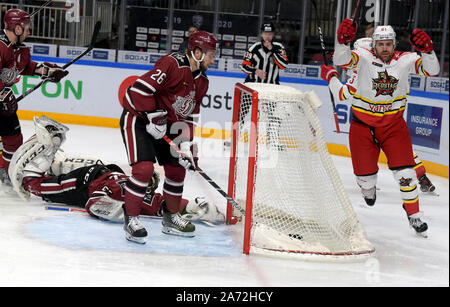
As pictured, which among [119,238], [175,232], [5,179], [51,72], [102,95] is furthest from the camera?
[102,95]

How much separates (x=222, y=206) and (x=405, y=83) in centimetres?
143

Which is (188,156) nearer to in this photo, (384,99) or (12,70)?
(384,99)

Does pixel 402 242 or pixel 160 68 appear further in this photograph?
pixel 402 242

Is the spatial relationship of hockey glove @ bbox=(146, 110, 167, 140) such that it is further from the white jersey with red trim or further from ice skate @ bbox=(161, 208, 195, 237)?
the white jersey with red trim

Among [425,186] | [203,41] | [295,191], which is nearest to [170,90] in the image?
[203,41]

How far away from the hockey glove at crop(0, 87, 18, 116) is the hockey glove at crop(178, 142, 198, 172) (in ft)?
4.65

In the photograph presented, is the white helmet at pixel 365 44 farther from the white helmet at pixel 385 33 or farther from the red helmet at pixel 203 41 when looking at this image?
the red helmet at pixel 203 41

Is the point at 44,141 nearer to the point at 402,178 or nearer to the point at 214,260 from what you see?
the point at 214,260

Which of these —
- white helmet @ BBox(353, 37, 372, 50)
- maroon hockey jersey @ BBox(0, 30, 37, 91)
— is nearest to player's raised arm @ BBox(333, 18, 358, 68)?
white helmet @ BBox(353, 37, 372, 50)

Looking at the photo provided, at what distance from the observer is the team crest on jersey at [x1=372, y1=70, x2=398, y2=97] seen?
4.40 meters

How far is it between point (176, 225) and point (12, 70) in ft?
5.32

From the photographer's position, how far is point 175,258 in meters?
3.74

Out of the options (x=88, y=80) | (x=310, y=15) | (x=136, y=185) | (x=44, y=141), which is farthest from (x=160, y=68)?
(x=310, y=15)

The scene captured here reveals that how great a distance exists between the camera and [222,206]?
5023mm
